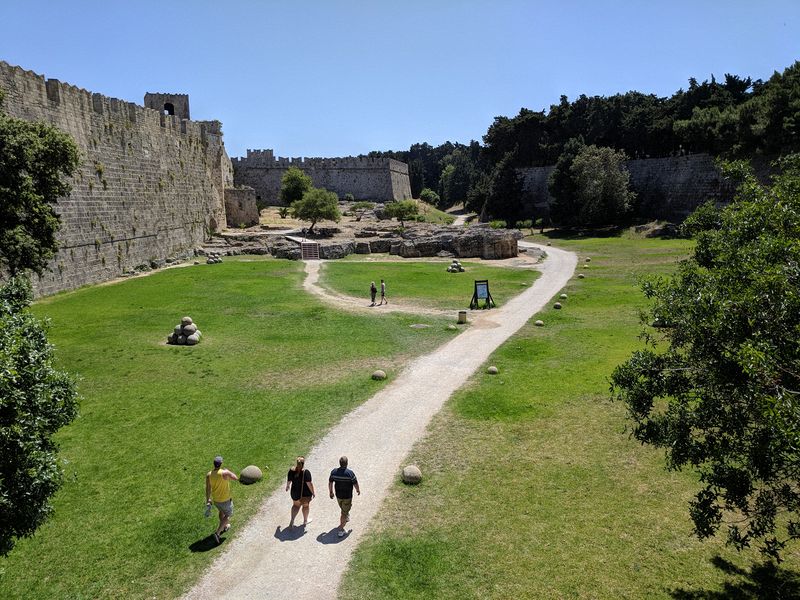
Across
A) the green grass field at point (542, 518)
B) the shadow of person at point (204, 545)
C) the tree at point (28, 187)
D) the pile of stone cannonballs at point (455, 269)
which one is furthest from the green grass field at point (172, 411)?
the pile of stone cannonballs at point (455, 269)

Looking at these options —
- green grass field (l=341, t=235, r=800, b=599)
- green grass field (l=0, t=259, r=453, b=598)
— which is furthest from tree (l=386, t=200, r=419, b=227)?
green grass field (l=341, t=235, r=800, b=599)

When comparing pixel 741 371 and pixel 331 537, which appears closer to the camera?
pixel 741 371

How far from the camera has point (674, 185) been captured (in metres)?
54.0

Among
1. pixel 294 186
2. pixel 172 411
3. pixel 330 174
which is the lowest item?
pixel 172 411

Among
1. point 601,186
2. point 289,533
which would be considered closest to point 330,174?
point 601,186

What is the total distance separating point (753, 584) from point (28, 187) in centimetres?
1851

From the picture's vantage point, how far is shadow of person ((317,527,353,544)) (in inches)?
324

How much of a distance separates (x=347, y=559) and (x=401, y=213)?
169 feet

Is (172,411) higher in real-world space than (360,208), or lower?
lower

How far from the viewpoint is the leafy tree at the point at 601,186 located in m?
51.7

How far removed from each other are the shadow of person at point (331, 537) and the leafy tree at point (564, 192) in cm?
5203

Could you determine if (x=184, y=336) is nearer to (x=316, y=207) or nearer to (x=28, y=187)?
(x=28, y=187)

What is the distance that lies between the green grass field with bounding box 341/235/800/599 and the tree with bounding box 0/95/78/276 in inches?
488

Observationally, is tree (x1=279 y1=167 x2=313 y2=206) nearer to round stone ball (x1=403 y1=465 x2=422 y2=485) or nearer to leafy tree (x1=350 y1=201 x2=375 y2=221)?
leafy tree (x1=350 y1=201 x2=375 y2=221)
